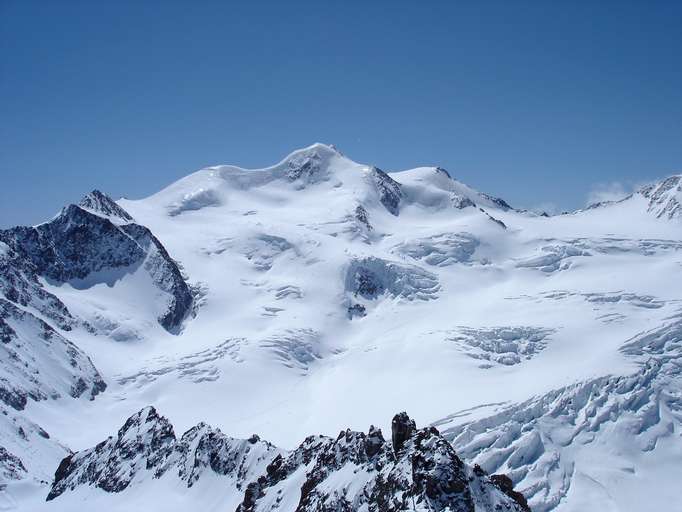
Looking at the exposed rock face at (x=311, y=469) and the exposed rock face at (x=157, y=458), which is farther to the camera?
the exposed rock face at (x=157, y=458)

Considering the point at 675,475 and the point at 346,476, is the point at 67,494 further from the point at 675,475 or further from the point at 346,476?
the point at 675,475

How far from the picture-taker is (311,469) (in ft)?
258

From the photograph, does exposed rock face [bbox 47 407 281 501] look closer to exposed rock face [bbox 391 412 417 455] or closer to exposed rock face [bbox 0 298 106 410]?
exposed rock face [bbox 391 412 417 455]

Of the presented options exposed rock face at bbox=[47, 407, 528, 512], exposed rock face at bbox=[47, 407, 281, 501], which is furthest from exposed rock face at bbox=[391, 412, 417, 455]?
exposed rock face at bbox=[47, 407, 281, 501]

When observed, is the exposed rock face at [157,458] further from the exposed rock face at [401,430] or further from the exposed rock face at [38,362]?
the exposed rock face at [38,362]

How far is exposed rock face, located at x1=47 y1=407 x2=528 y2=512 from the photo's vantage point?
174 ft

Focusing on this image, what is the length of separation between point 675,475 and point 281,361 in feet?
358

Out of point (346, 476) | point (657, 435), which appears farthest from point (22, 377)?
point (657, 435)

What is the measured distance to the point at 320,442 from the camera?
84.9 metres

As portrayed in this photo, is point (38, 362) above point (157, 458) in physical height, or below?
above

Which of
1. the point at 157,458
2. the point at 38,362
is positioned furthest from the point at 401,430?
the point at 38,362

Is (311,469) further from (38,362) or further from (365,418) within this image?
(38,362)

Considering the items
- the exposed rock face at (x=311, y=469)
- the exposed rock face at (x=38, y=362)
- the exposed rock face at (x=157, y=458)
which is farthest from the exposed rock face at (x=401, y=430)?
the exposed rock face at (x=38, y=362)

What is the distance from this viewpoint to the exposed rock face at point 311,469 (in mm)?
52906
